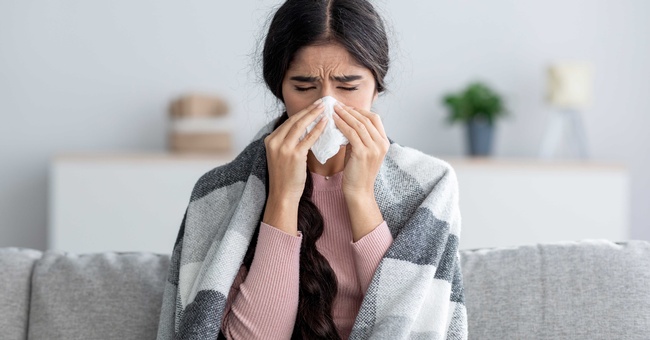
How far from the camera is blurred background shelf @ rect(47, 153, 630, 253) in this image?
12.3ft

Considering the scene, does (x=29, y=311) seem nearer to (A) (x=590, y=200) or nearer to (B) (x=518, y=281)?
(B) (x=518, y=281)

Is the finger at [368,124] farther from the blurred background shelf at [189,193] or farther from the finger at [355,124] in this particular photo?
the blurred background shelf at [189,193]

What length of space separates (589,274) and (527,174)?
2113 mm

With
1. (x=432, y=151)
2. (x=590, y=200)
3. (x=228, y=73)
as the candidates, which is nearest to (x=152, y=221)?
(x=228, y=73)

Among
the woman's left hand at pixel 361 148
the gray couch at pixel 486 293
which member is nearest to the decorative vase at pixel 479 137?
the gray couch at pixel 486 293

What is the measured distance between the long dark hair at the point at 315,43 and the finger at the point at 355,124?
10cm

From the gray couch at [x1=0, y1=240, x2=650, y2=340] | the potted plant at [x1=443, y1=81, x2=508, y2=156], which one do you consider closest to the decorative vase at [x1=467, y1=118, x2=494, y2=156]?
the potted plant at [x1=443, y1=81, x2=508, y2=156]

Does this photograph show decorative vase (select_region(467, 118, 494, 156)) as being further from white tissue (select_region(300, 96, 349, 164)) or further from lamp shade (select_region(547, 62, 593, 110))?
white tissue (select_region(300, 96, 349, 164))

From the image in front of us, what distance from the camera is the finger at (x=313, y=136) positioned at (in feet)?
Answer: 5.41

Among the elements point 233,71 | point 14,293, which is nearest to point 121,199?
point 233,71

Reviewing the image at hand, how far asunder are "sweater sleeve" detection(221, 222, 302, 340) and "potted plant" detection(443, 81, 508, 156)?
8.45 feet

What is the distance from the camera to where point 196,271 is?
1715 millimetres

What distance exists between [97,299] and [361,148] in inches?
25.3

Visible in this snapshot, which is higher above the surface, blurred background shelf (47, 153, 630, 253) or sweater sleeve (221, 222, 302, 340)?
sweater sleeve (221, 222, 302, 340)
